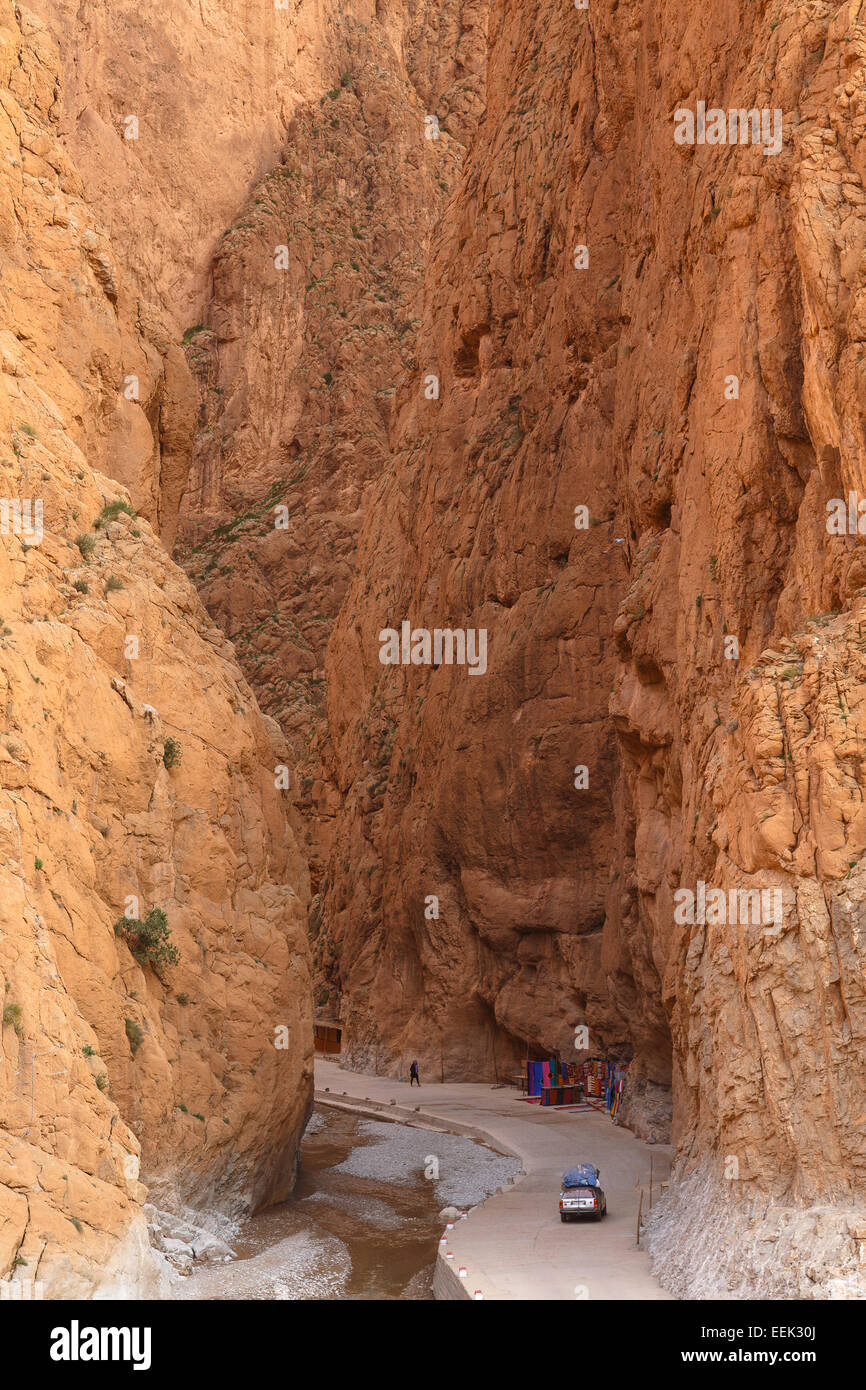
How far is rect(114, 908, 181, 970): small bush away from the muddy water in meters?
4.94

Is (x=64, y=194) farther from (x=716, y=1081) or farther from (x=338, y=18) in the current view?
(x=338, y=18)

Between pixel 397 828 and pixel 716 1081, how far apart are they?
3203 cm

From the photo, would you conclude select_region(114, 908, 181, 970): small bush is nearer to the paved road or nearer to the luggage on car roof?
the paved road

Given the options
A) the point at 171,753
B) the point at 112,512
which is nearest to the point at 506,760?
the point at 171,753

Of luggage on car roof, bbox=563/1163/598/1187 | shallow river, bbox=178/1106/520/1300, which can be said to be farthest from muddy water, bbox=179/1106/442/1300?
luggage on car roof, bbox=563/1163/598/1187

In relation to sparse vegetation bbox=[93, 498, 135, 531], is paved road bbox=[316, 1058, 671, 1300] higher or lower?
lower

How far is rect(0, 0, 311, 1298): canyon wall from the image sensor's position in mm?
17531

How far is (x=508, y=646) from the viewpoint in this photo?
44.3 metres

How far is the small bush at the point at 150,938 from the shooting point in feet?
76.4

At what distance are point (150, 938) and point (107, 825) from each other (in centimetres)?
202

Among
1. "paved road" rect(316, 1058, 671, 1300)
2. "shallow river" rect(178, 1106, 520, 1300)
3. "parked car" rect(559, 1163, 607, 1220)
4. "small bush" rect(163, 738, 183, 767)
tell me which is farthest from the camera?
"small bush" rect(163, 738, 183, 767)

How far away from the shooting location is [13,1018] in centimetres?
1702

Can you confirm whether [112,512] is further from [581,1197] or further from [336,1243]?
[581,1197]

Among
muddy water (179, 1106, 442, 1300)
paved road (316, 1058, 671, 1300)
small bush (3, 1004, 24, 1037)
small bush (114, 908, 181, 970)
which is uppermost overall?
small bush (114, 908, 181, 970)
